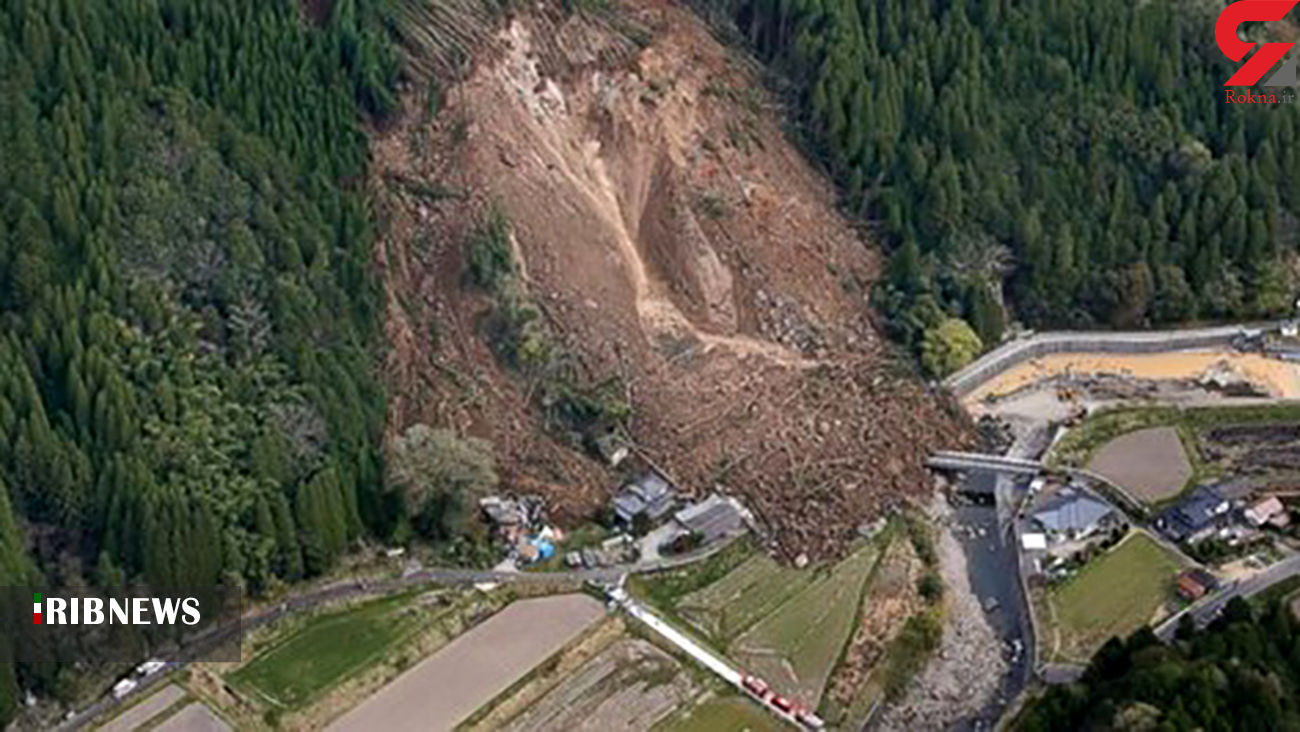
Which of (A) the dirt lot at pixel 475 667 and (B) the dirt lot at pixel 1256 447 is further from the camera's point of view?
(B) the dirt lot at pixel 1256 447

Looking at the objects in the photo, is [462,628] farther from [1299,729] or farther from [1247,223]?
[1247,223]

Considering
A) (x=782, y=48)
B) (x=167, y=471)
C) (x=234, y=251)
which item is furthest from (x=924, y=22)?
(x=167, y=471)

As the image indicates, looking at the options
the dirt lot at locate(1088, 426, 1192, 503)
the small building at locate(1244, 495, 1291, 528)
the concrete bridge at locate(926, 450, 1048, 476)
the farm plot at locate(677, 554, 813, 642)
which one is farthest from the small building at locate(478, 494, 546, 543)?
the small building at locate(1244, 495, 1291, 528)

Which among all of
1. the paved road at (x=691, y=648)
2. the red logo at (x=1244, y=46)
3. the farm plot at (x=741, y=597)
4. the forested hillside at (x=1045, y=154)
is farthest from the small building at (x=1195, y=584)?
the red logo at (x=1244, y=46)

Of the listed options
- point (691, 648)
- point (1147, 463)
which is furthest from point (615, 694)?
point (1147, 463)

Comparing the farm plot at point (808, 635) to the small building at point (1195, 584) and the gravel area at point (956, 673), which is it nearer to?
the gravel area at point (956, 673)

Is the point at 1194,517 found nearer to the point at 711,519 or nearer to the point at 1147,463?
the point at 1147,463
